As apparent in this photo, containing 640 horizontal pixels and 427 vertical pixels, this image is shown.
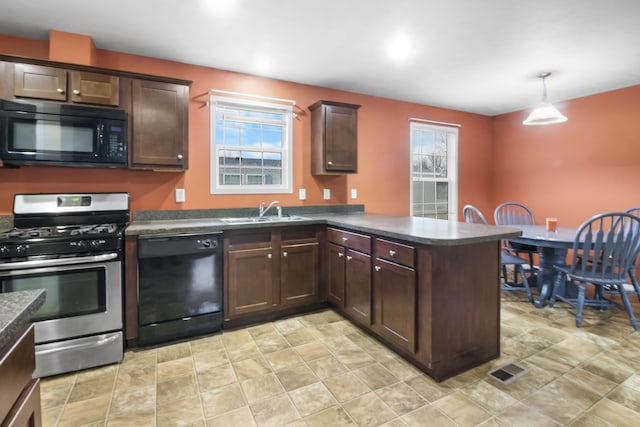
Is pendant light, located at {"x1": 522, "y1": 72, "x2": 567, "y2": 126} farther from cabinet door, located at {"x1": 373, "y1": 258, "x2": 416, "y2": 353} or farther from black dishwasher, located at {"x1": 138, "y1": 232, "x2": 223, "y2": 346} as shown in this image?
black dishwasher, located at {"x1": 138, "y1": 232, "x2": 223, "y2": 346}

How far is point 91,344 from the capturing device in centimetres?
221

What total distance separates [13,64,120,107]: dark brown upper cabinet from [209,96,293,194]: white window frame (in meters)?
0.92

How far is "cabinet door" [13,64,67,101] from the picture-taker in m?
2.32

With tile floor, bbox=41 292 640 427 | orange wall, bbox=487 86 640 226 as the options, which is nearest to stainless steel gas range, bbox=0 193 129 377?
tile floor, bbox=41 292 640 427

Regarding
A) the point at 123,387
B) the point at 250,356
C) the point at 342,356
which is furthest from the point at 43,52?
the point at 342,356

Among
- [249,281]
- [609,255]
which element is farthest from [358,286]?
[609,255]

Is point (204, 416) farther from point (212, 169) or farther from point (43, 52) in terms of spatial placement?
point (43, 52)

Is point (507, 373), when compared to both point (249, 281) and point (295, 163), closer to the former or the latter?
point (249, 281)

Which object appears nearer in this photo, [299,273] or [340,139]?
[299,273]

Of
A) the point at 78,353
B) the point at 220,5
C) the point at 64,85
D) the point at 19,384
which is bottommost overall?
the point at 78,353

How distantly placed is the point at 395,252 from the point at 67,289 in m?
2.29

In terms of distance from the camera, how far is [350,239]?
281 centimetres

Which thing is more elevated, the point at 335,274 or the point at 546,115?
the point at 546,115

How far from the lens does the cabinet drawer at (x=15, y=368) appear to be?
27.4 inches
